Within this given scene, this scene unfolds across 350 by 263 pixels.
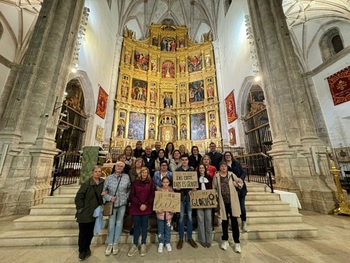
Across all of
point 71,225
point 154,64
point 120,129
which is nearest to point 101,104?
point 120,129

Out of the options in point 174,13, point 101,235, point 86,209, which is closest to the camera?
point 86,209

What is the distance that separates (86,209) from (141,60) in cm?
1950

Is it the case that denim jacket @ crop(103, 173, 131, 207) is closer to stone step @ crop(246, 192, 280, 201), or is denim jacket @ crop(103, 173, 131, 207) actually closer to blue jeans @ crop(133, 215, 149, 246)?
blue jeans @ crop(133, 215, 149, 246)

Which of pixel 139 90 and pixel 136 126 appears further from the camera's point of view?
pixel 139 90

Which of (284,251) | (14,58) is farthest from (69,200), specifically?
(14,58)

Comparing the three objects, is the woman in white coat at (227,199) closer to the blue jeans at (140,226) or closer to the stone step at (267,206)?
the blue jeans at (140,226)

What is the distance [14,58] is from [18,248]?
1312cm

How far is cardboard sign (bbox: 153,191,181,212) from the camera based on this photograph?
2607 millimetres

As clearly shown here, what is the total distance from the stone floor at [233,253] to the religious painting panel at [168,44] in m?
22.2

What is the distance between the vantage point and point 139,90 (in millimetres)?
17672

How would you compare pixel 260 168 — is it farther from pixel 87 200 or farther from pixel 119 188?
pixel 87 200

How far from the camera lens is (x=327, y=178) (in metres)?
4.84

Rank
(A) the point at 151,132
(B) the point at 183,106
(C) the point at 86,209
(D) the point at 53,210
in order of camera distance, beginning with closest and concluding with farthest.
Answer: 1. (C) the point at 86,209
2. (D) the point at 53,210
3. (A) the point at 151,132
4. (B) the point at 183,106

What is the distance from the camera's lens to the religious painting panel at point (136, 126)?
627 inches
